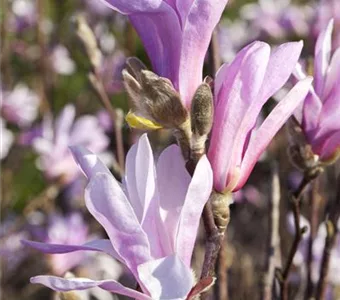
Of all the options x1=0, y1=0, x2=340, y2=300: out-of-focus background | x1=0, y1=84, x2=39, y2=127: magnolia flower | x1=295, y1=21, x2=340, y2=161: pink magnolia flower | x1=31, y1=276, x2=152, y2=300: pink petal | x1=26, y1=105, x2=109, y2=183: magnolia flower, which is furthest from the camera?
x1=0, y1=84, x2=39, y2=127: magnolia flower

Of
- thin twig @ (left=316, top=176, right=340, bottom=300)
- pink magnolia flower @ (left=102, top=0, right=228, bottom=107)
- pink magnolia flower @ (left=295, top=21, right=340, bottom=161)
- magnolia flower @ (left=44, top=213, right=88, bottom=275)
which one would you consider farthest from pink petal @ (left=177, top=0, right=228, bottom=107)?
magnolia flower @ (left=44, top=213, right=88, bottom=275)

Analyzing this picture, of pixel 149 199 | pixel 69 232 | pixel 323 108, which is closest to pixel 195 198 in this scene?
pixel 149 199

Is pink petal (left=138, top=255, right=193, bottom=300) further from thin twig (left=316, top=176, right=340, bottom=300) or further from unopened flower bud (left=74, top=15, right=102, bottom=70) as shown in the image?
unopened flower bud (left=74, top=15, right=102, bottom=70)

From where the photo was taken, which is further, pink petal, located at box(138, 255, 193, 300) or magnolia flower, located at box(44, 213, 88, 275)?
magnolia flower, located at box(44, 213, 88, 275)

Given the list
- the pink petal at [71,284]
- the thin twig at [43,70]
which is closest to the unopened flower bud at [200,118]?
the pink petal at [71,284]

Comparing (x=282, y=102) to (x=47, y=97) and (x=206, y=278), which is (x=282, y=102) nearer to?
(x=206, y=278)

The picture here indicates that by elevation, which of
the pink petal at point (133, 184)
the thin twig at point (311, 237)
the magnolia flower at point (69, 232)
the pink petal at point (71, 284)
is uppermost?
the pink petal at point (133, 184)

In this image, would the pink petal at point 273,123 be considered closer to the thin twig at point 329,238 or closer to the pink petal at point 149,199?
the pink petal at point 149,199
